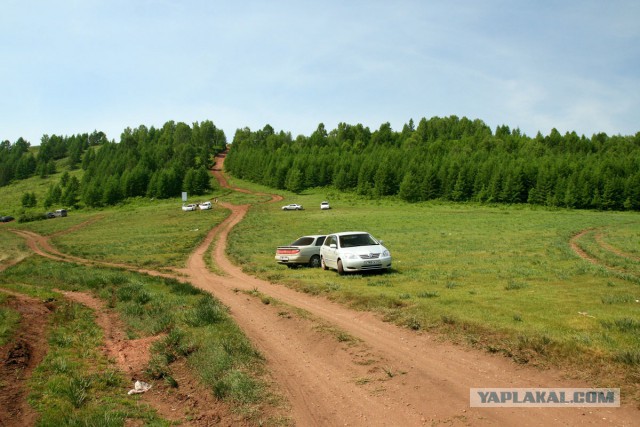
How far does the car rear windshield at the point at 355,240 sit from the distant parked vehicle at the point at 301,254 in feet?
13.7

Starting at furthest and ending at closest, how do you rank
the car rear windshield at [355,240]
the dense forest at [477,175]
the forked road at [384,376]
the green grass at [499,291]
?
the dense forest at [477,175]
the car rear windshield at [355,240]
the green grass at [499,291]
the forked road at [384,376]

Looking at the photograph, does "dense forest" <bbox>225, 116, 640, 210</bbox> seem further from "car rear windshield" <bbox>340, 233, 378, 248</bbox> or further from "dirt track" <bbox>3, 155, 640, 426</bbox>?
"dirt track" <bbox>3, 155, 640, 426</bbox>

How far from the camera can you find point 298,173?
411 ft

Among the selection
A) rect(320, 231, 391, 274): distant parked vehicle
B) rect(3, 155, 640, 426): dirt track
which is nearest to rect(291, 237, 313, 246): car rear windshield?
rect(320, 231, 391, 274): distant parked vehicle

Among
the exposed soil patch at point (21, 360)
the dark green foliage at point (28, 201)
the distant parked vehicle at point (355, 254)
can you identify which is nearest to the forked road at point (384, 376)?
the exposed soil patch at point (21, 360)

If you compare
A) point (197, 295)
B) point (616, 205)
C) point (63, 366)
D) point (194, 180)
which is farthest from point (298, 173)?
point (63, 366)

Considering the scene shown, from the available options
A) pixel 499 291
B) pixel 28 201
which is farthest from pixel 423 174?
pixel 28 201

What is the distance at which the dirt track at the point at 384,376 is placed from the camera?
6.49 m

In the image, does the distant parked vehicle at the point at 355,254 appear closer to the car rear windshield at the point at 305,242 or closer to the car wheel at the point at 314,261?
the car wheel at the point at 314,261

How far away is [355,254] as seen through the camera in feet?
64.6

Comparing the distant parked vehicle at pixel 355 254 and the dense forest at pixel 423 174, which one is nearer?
the distant parked vehicle at pixel 355 254

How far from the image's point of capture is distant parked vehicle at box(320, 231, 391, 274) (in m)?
19.6

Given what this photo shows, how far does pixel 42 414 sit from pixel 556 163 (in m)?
119

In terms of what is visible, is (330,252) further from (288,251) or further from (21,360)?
(21,360)
